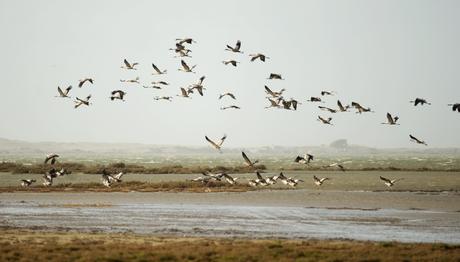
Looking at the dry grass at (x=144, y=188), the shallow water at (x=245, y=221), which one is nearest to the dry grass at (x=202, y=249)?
the shallow water at (x=245, y=221)

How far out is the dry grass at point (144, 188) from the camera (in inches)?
2109

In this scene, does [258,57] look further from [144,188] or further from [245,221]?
[144,188]

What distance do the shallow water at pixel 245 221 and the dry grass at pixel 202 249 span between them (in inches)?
107

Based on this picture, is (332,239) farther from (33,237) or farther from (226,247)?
(33,237)

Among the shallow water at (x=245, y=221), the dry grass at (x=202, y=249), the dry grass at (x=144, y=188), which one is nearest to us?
the dry grass at (x=202, y=249)

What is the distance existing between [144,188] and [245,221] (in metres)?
24.2

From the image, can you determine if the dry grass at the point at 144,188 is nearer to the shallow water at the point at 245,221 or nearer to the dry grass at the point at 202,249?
the shallow water at the point at 245,221

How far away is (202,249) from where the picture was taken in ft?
72.2

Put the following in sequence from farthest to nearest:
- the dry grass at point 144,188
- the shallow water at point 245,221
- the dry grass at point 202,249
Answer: the dry grass at point 144,188 → the shallow water at point 245,221 → the dry grass at point 202,249

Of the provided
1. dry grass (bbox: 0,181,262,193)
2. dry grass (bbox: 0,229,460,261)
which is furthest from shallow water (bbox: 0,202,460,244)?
dry grass (bbox: 0,181,262,193)

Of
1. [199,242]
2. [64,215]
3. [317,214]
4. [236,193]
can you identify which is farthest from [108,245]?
[236,193]

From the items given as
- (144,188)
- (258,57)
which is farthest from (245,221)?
(144,188)

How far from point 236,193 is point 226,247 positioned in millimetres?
28598

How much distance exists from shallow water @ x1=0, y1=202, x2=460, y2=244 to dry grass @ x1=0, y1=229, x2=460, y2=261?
2.72m
